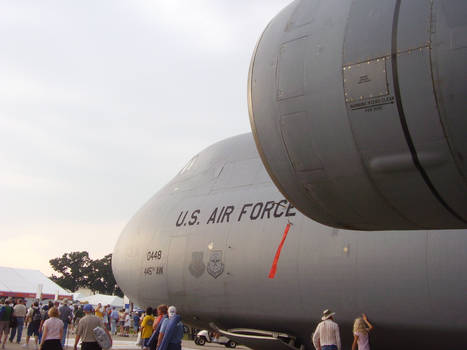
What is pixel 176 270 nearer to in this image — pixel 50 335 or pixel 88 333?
pixel 50 335

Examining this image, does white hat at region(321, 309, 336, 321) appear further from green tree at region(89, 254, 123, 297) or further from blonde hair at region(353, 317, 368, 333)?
green tree at region(89, 254, 123, 297)

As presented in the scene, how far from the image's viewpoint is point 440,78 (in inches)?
126

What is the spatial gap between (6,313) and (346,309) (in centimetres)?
1220

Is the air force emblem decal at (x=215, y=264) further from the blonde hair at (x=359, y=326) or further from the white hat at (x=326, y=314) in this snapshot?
the blonde hair at (x=359, y=326)

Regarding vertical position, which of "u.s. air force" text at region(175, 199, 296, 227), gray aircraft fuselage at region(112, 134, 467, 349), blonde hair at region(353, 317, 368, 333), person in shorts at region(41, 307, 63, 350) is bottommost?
person in shorts at region(41, 307, 63, 350)

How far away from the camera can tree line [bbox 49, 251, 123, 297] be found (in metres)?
101

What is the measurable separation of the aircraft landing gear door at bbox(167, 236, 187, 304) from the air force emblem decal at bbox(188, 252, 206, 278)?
250 mm

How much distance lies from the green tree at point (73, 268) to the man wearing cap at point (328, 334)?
10160 centimetres

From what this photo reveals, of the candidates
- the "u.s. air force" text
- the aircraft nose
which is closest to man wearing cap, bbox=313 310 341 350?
the "u.s. air force" text

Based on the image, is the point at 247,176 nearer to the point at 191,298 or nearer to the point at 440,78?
the point at 191,298

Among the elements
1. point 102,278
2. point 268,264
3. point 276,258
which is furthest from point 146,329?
point 102,278

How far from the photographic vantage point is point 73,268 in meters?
107

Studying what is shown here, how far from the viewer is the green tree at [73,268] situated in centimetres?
10375

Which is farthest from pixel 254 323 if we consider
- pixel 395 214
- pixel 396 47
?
pixel 396 47
